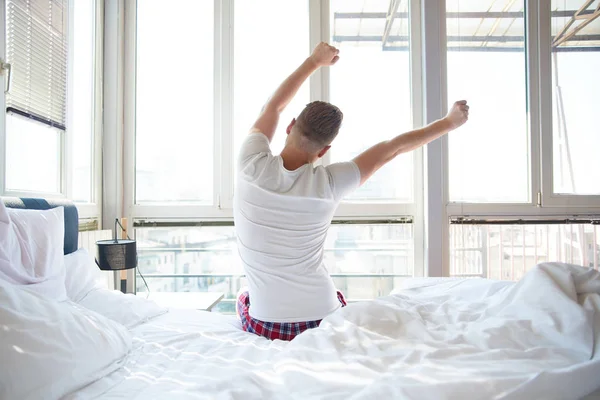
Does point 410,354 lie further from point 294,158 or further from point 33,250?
point 33,250

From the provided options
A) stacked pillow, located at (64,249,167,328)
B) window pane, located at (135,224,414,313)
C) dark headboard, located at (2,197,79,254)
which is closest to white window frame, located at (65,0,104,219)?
window pane, located at (135,224,414,313)

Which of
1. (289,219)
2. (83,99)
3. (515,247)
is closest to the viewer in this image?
(289,219)

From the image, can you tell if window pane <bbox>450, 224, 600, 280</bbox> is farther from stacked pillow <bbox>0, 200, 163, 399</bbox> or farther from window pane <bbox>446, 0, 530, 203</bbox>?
stacked pillow <bbox>0, 200, 163, 399</bbox>

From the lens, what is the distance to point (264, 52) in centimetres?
297

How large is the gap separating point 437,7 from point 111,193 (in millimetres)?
2825

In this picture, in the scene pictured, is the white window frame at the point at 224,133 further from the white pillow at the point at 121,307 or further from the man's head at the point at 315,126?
the man's head at the point at 315,126

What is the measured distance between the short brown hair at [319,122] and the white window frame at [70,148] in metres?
1.47

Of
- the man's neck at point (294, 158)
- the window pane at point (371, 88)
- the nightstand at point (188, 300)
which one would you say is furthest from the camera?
the window pane at point (371, 88)

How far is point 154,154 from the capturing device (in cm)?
294

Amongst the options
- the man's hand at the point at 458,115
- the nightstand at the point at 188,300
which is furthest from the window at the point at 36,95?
the man's hand at the point at 458,115

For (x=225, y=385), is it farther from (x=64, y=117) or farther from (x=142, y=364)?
(x=64, y=117)

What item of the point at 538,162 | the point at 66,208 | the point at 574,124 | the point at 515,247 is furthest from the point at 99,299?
the point at 574,124

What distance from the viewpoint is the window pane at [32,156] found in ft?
6.24

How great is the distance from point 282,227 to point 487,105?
235 centimetres
